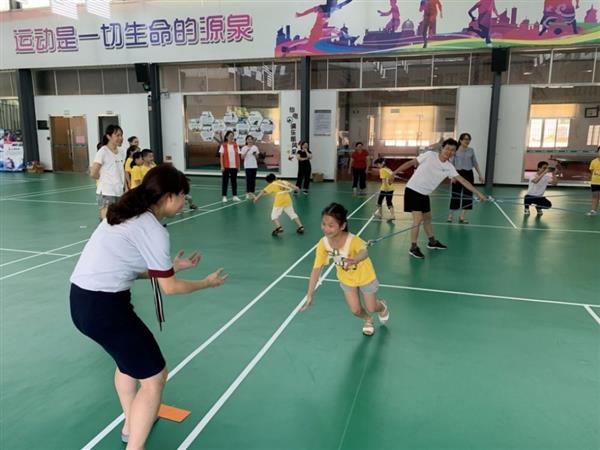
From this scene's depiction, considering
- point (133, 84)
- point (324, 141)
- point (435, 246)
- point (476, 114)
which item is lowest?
point (435, 246)

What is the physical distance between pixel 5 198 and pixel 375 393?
1340cm

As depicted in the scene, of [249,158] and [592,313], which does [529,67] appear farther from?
[592,313]

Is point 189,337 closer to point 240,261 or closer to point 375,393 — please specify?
point 375,393

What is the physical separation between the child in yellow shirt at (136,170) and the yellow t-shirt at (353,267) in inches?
229

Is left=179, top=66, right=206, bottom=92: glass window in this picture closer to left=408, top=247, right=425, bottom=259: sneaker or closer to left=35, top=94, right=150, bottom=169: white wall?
left=35, top=94, right=150, bottom=169: white wall

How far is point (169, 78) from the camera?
770 inches

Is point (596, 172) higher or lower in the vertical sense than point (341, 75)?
lower

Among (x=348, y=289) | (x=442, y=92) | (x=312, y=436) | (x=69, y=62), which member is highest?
(x=69, y=62)

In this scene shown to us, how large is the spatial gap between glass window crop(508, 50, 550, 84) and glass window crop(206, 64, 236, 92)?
1047cm

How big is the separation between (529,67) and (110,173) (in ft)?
48.7

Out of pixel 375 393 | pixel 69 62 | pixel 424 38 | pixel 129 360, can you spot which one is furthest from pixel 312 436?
pixel 69 62

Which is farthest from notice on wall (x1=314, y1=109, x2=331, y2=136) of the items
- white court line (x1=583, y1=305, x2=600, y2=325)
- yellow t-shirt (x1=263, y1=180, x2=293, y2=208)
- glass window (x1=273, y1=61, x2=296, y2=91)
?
white court line (x1=583, y1=305, x2=600, y2=325)

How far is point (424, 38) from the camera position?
15.8 meters

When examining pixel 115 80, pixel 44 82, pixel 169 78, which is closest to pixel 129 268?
pixel 169 78
